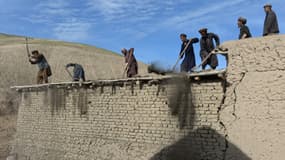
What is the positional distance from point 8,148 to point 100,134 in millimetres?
8897

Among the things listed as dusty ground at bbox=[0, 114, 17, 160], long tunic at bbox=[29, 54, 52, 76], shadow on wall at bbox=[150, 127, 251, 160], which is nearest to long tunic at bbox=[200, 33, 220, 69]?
shadow on wall at bbox=[150, 127, 251, 160]

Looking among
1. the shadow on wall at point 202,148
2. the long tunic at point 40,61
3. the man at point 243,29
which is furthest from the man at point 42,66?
the man at point 243,29

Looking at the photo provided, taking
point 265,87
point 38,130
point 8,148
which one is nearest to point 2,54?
point 8,148

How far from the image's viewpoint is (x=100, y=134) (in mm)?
10102

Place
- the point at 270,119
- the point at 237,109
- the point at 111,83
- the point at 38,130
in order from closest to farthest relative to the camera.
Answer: the point at 270,119 → the point at 237,109 → the point at 111,83 → the point at 38,130

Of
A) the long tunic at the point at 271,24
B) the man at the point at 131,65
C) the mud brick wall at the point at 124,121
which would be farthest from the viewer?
the man at the point at 131,65

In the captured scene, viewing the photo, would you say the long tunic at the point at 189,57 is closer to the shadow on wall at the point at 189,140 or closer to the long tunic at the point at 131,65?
the shadow on wall at the point at 189,140

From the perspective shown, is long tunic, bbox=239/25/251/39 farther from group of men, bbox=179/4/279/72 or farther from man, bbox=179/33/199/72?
man, bbox=179/33/199/72

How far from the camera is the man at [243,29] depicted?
747cm

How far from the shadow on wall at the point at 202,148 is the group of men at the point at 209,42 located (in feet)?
5.28

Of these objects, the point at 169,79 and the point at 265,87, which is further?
the point at 169,79

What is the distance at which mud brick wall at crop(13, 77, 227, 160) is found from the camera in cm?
745

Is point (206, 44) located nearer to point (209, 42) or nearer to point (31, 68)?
point (209, 42)

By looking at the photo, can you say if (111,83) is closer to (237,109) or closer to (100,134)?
(100,134)
